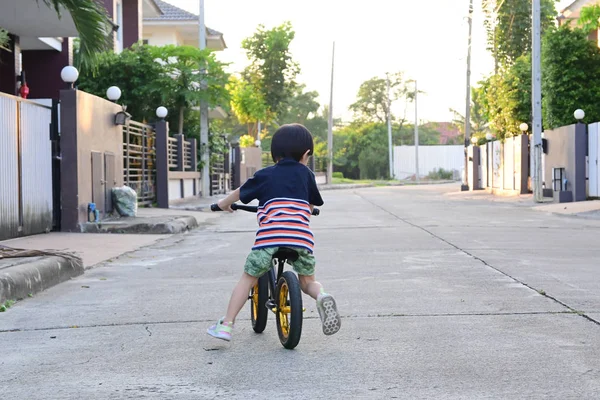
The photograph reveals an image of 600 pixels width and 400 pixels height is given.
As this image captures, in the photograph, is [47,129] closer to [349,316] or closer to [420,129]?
[349,316]

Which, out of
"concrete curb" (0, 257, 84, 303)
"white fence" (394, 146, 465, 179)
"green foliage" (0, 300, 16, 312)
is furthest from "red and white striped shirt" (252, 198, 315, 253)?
"white fence" (394, 146, 465, 179)

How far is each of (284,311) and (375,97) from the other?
8841 cm

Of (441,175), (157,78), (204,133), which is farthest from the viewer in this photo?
(441,175)

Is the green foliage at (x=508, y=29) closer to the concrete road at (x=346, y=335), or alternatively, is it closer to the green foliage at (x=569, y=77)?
the green foliage at (x=569, y=77)

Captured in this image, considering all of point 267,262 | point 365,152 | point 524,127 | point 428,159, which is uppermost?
point 365,152

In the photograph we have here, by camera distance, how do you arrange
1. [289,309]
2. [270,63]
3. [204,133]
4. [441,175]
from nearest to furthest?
1. [289,309]
2. [204,133]
3. [270,63]
4. [441,175]

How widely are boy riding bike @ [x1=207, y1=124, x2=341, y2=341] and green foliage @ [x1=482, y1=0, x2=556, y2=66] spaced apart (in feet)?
Answer: 121

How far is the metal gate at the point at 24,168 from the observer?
12867 mm

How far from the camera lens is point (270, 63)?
171 feet

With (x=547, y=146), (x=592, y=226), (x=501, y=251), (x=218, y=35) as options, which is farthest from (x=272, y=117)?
(x=501, y=251)

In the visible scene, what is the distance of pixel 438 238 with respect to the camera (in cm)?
1361

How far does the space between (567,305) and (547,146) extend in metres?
22.0

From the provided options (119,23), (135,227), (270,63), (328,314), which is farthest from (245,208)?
(270,63)

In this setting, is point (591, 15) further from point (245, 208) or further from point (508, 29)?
point (245, 208)
